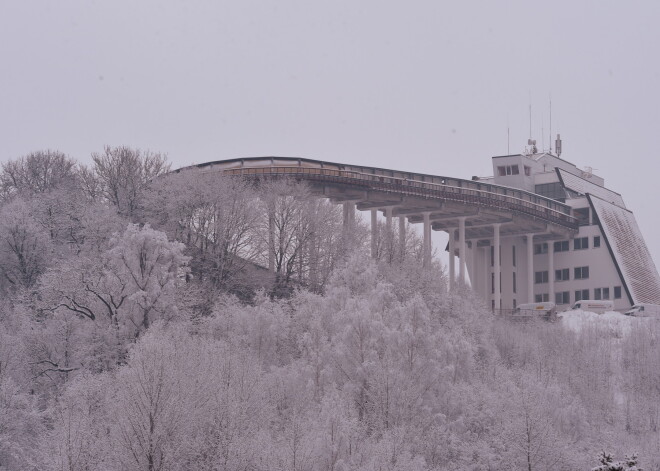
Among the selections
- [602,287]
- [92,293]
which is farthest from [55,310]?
[602,287]

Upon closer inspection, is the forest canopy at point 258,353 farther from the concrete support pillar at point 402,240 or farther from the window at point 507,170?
the window at point 507,170

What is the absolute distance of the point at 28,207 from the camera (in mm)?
71188

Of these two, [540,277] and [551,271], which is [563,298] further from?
[540,277]

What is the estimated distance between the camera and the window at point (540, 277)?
102875mm

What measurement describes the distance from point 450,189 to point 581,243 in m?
17.8

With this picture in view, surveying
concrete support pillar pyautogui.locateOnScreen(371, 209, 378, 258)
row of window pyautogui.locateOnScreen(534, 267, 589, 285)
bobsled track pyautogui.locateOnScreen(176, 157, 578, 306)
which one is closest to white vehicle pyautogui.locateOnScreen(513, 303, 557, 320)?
bobsled track pyautogui.locateOnScreen(176, 157, 578, 306)

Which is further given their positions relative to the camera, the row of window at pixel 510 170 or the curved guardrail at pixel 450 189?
the row of window at pixel 510 170

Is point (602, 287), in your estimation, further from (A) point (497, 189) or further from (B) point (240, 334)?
(B) point (240, 334)

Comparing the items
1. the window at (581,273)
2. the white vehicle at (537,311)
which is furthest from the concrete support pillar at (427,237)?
the window at (581,273)

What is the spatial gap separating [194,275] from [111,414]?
2486 cm

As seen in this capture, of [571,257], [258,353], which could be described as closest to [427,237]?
[571,257]

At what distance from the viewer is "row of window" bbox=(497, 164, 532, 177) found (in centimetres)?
10731

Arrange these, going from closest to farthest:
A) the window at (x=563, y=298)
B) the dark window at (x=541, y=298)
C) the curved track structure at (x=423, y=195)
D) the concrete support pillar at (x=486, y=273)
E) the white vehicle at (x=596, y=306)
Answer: the curved track structure at (x=423, y=195) → the white vehicle at (x=596, y=306) → the window at (x=563, y=298) → the dark window at (x=541, y=298) → the concrete support pillar at (x=486, y=273)

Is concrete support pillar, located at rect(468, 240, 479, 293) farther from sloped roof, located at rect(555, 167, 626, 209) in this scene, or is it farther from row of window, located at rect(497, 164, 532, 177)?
sloped roof, located at rect(555, 167, 626, 209)
